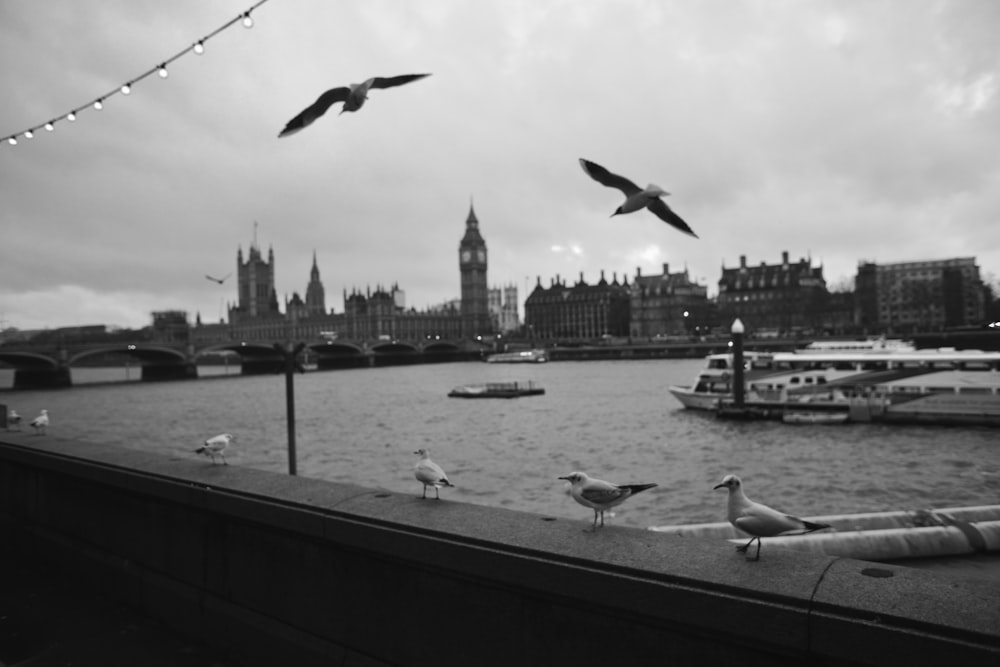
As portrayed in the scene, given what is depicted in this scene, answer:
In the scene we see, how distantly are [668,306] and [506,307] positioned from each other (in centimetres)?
7822

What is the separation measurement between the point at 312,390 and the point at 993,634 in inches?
2222

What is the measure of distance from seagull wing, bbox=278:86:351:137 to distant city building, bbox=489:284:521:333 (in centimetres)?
18028

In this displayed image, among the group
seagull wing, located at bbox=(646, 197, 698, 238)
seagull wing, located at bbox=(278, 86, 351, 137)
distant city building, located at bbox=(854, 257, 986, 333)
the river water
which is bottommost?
the river water

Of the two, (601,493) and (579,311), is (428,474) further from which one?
(579,311)

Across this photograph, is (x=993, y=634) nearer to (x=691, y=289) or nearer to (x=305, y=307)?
(x=691, y=289)

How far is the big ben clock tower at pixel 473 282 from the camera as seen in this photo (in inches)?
6137

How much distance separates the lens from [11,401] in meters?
49.8

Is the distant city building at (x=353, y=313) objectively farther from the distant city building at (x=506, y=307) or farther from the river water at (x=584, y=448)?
the river water at (x=584, y=448)

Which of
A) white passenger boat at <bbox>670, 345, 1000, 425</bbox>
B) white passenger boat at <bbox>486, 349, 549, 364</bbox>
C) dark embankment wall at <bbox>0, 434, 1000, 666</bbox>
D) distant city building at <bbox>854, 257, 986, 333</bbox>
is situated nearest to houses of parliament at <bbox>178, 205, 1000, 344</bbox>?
distant city building at <bbox>854, 257, 986, 333</bbox>

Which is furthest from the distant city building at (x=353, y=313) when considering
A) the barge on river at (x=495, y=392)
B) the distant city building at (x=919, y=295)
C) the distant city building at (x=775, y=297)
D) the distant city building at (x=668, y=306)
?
the barge on river at (x=495, y=392)

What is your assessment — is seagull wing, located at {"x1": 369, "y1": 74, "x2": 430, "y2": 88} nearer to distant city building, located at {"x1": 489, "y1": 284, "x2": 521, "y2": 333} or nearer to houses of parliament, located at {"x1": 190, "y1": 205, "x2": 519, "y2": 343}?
houses of parliament, located at {"x1": 190, "y1": 205, "x2": 519, "y2": 343}

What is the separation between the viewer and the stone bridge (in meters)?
63.7

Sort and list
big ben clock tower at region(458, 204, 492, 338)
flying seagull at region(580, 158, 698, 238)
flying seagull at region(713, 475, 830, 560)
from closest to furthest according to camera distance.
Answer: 1. flying seagull at region(713, 475, 830, 560)
2. flying seagull at region(580, 158, 698, 238)
3. big ben clock tower at region(458, 204, 492, 338)

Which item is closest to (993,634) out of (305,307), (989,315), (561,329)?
(989,315)
